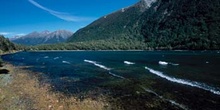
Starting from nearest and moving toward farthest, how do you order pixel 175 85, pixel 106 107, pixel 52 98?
1. pixel 106 107
2. pixel 52 98
3. pixel 175 85

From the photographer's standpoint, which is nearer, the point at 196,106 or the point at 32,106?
the point at 196,106

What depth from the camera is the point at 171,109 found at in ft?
98.5

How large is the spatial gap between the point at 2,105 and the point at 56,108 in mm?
7834

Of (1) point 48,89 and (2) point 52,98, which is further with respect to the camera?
(1) point 48,89

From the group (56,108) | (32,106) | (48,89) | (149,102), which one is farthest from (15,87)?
(149,102)

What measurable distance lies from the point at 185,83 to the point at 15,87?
111 feet

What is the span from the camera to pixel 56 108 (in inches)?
1267

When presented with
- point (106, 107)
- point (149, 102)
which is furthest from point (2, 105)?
point (149, 102)

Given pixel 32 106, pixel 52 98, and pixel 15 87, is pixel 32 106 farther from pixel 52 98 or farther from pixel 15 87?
pixel 15 87

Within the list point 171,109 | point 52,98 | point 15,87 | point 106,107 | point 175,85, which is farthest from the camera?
point 15,87

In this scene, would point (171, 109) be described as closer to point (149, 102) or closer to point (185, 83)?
point (149, 102)

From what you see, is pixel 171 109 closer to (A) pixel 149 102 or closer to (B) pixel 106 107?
(A) pixel 149 102

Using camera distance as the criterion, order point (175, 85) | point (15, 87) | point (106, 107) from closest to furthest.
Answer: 1. point (106, 107)
2. point (175, 85)
3. point (15, 87)

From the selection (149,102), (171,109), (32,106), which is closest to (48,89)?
(32,106)
